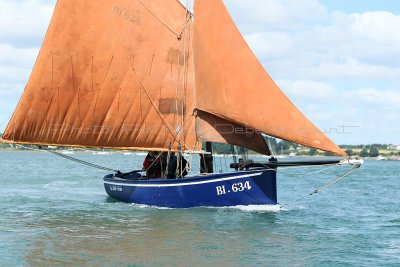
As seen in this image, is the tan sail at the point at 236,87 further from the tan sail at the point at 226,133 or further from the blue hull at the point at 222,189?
A: the blue hull at the point at 222,189

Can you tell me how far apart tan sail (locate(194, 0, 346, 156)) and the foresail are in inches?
88.5

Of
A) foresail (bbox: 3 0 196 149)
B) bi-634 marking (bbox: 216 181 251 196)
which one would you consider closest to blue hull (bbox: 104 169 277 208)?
bi-634 marking (bbox: 216 181 251 196)

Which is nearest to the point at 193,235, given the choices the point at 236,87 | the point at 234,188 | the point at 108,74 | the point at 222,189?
the point at 222,189

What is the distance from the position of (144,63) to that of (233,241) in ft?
31.6

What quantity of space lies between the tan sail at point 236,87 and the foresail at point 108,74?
225cm

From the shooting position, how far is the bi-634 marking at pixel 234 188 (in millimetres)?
19219

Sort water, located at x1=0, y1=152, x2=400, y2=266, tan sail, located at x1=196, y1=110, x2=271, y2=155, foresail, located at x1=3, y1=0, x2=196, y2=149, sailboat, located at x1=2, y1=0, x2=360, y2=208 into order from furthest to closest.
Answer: foresail, located at x1=3, y1=0, x2=196, y2=149 < sailboat, located at x1=2, y1=0, x2=360, y2=208 < tan sail, located at x1=196, y1=110, x2=271, y2=155 < water, located at x1=0, y1=152, x2=400, y2=266

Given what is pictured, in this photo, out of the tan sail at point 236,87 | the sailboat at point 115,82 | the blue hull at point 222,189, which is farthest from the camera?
the sailboat at point 115,82

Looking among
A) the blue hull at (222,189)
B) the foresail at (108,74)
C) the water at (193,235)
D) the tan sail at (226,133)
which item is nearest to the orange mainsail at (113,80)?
the foresail at (108,74)

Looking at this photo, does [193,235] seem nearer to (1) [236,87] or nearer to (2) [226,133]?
(2) [226,133]

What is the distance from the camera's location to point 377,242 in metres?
16.5

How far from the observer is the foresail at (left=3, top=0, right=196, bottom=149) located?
2244cm

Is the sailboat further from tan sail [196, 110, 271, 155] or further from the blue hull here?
the blue hull

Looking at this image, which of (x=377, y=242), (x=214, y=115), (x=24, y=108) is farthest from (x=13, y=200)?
(x=377, y=242)
